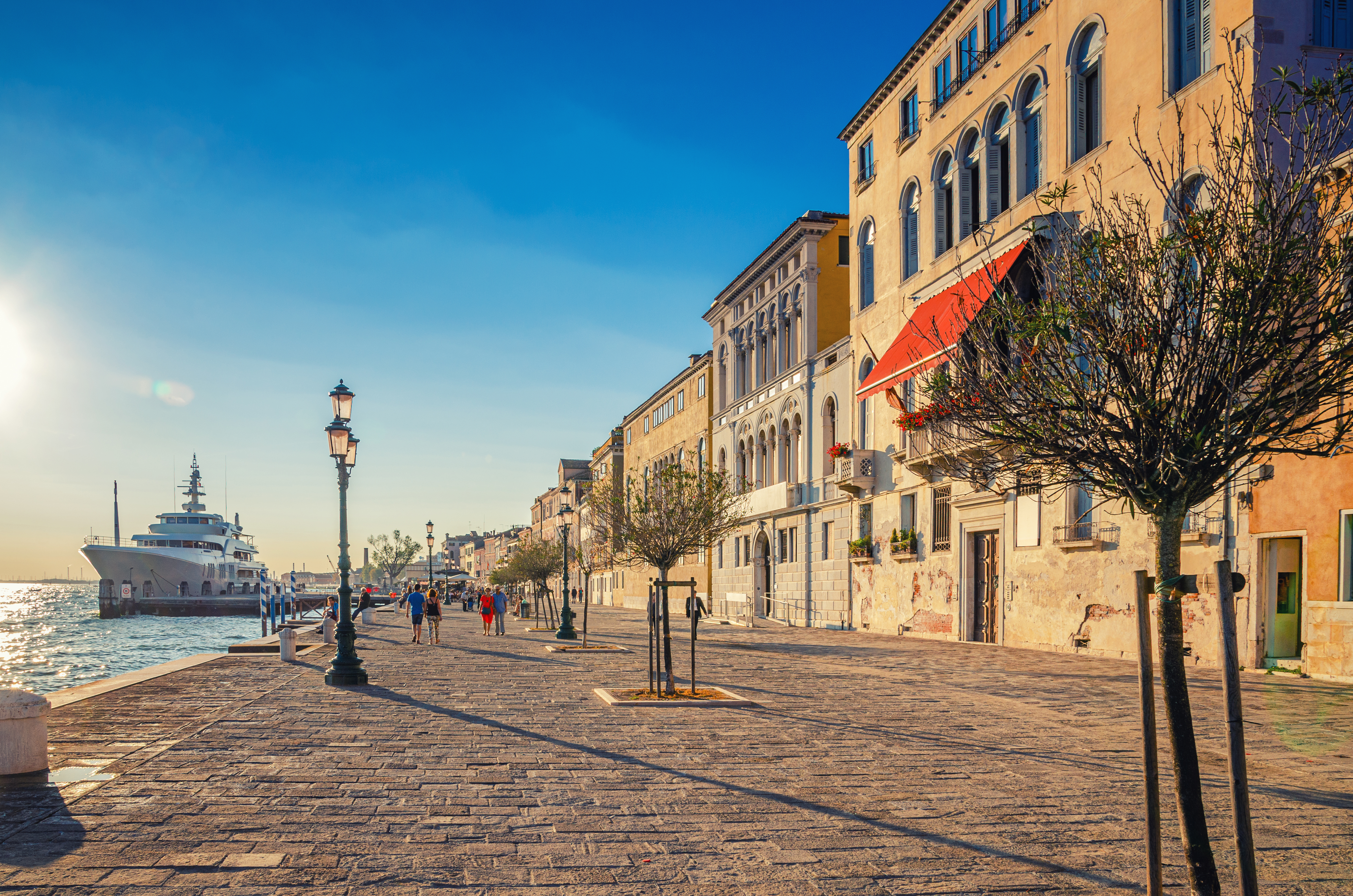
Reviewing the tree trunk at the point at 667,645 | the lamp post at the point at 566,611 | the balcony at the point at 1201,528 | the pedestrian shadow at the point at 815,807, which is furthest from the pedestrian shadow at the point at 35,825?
the lamp post at the point at 566,611

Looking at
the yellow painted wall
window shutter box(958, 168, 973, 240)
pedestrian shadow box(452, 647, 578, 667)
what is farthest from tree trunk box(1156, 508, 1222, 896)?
the yellow painted wall

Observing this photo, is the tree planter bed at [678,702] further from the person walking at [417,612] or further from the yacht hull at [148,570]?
the yacht hull at [148,570]

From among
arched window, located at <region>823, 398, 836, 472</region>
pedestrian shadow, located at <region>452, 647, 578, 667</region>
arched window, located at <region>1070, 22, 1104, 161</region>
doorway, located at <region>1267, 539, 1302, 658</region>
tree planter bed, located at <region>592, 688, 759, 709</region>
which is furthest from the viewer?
arched window, located at <region>823, 398, 836, 472</region>

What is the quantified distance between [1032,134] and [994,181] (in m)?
1.58

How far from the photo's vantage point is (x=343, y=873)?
218 inches

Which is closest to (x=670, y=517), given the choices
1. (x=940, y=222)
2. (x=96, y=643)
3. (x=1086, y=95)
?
(x=940, y=222)

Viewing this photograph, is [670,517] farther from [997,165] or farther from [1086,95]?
[1086,95]

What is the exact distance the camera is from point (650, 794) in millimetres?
7555

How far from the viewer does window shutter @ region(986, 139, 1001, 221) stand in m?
24.1

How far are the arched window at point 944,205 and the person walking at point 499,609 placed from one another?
16369 mm

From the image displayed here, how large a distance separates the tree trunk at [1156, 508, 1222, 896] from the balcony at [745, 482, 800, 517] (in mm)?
30279

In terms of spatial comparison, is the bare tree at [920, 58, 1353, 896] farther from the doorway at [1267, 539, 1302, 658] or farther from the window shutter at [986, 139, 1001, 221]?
the window shutter at [986, 139, 1001, 221]

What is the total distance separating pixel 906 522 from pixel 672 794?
846 inches

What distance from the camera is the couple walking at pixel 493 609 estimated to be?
104 feet
